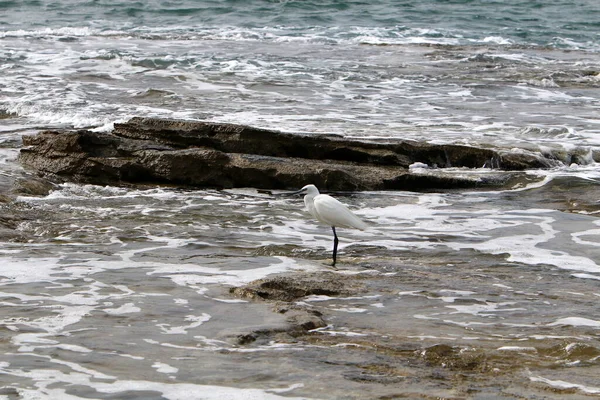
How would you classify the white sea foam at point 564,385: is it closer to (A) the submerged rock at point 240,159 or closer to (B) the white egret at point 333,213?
(B) the white egret at point 333,213

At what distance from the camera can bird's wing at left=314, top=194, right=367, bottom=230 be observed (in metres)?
6.20

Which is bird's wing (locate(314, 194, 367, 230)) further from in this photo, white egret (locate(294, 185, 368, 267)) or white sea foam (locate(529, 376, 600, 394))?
white sea foam (locate(529, 376, 600, 394))

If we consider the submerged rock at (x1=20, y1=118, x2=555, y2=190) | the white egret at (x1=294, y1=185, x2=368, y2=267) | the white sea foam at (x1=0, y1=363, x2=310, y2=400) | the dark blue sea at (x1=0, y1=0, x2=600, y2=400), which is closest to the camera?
the white sea foam at (x1=0, y1=363, x2=310, y2=400)

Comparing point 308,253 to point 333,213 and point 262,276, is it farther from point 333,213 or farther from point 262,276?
point 262,276

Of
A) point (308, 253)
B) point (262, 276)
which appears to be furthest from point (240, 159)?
point (262, 276)

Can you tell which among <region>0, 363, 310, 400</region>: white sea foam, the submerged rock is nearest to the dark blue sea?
<region>0, 363, 310, 400</region>: white sea foam

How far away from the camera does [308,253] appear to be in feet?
21.2

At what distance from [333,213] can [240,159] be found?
2.32 meters

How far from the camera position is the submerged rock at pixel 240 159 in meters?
8.23

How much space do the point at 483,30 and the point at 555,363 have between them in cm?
2084

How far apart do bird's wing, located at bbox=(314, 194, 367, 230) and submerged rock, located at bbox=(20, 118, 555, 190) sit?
1.85m

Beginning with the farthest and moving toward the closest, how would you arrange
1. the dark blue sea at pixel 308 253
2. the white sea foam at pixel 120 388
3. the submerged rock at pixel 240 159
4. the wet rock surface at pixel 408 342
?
the submerged rock at pixel 240 159 → the dark blue sea at pixel 308 253 → the wet rock surface at pixel 408 342 → the white sea foam at pixel 120 388

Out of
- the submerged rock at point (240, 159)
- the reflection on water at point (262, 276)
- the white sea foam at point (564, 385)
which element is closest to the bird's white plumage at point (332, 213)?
the reflection on water at point (262, 276)

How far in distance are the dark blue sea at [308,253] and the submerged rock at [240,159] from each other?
0.67 feet
